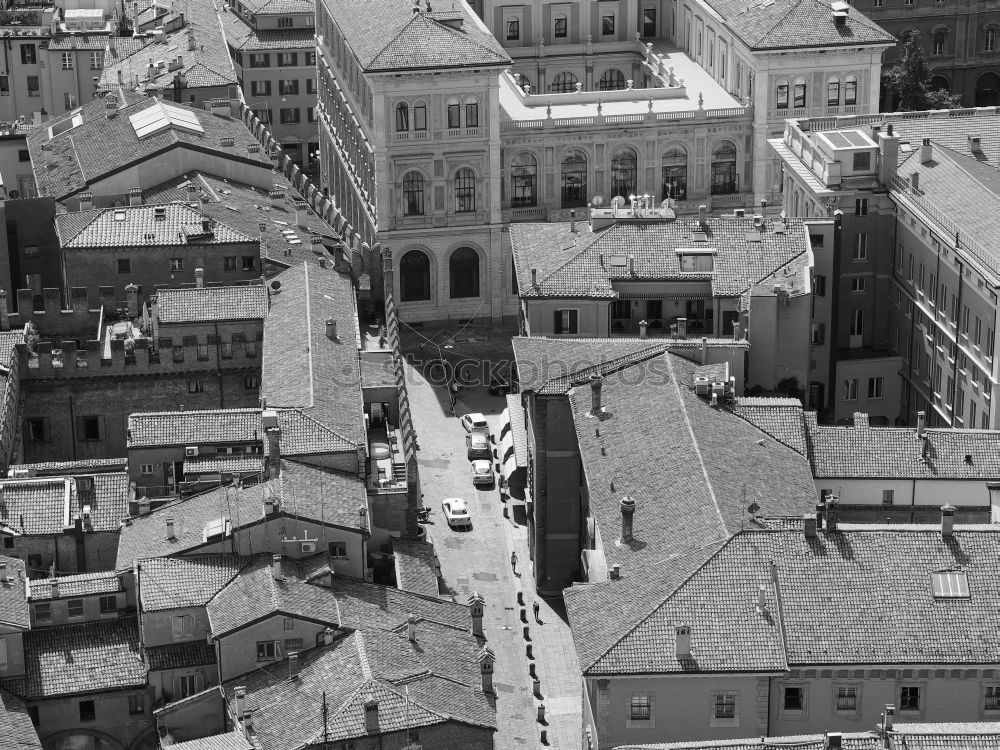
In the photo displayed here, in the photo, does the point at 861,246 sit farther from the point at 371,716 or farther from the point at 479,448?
the point at 371,716

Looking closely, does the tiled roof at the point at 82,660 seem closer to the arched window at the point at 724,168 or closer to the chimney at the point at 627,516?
the chimney at the point at 627,516

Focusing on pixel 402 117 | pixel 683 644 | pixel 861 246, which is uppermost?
pixel 402 117

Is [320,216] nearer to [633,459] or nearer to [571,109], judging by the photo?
[571,109]

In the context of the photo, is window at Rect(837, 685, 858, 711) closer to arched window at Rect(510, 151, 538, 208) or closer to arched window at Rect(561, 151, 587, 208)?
arched window at Rect(561, 151, 587, 208)

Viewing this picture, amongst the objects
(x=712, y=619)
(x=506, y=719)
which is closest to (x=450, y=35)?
(x=506, y=719)

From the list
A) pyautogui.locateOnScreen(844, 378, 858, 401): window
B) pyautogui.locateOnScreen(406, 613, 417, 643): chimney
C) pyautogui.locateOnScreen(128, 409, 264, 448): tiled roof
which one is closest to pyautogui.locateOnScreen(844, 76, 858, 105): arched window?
pyautogui.locateOnScreen(844, 378, 858, 401): window

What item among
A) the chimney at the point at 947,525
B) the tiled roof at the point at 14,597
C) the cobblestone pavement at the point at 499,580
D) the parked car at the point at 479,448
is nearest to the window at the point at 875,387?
the cobblestone pavement at the point at 499,580

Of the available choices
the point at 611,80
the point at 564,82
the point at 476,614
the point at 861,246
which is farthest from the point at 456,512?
the point at 611,80
